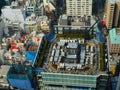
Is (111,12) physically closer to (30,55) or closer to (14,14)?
(30,55)

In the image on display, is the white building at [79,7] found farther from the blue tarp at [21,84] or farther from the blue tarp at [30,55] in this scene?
the blue tarp at [21,84]

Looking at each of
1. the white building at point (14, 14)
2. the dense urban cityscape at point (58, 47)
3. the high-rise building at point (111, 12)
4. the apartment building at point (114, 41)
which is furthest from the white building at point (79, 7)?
the apartment building at point (114, 41)

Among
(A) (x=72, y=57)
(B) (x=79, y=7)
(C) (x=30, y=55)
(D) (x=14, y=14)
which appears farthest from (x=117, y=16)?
(D) (x=14, y=14)

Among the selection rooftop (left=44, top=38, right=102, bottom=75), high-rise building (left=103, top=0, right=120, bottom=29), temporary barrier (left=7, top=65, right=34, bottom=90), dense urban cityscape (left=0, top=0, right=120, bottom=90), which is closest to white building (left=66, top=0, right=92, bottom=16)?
dense urban cityscape (left=0, top=0, right=120, bottom=90)

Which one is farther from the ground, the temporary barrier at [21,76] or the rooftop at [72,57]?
the rooftop at [72,57]

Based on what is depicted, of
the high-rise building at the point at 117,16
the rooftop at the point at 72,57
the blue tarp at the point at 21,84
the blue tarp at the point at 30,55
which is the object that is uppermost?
the high-rise building at the point at 117,16

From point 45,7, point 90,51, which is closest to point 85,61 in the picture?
point 90,51

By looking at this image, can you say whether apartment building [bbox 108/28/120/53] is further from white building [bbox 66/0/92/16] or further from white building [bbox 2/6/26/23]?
white building [bbox 2/6/26/23]
